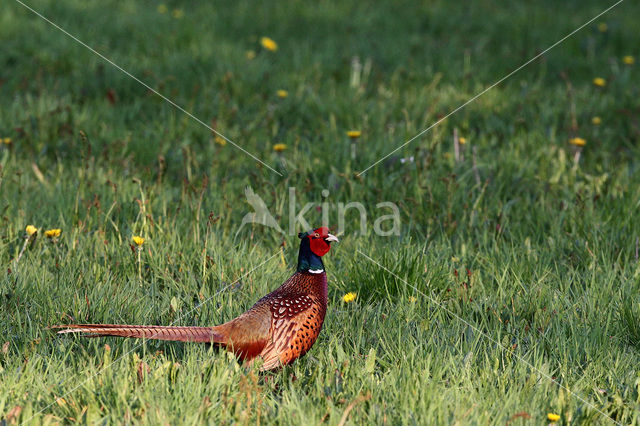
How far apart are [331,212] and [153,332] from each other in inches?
75.4

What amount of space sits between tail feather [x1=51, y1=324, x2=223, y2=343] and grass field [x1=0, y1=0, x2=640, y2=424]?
0.24ft

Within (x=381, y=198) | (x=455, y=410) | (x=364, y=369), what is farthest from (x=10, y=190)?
(x=455, y=410)

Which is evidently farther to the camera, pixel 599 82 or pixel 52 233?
pixel 599 82

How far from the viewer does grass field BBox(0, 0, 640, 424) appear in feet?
8.27
